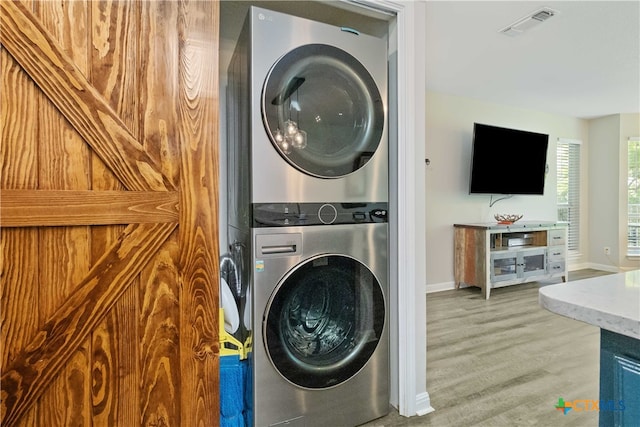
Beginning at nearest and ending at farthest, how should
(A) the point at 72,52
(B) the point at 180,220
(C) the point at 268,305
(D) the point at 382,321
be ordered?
(A) the point at 72,52 → (B) the point at 180,220 → (C) the point at 268,305 → (D) the point at 382,321

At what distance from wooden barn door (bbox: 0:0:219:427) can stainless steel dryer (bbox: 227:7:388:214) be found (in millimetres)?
209

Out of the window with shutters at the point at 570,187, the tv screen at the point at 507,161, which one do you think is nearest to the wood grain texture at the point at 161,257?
the tv screen at the point at 507,161

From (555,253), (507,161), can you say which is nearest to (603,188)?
(555,253)

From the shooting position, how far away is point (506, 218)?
468 centimetres

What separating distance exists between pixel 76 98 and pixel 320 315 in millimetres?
1236

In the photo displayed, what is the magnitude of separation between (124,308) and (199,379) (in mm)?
374

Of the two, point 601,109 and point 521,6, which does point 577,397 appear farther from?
point 601,109

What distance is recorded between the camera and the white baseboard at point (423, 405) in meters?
1.71

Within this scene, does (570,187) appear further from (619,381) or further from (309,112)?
(619,381)

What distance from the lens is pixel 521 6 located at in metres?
2.33

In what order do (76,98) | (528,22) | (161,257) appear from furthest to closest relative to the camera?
1. (528,22)
2. (161,257)
3. (76,98)

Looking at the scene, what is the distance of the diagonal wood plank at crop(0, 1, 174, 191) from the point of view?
974mm

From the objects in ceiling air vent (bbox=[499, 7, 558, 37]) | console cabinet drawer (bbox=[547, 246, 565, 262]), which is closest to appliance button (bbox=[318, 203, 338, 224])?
ceiling air vent (bbox=[499, 7, 558, 37])

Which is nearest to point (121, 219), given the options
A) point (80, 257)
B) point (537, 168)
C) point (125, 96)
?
point (80, 257)
